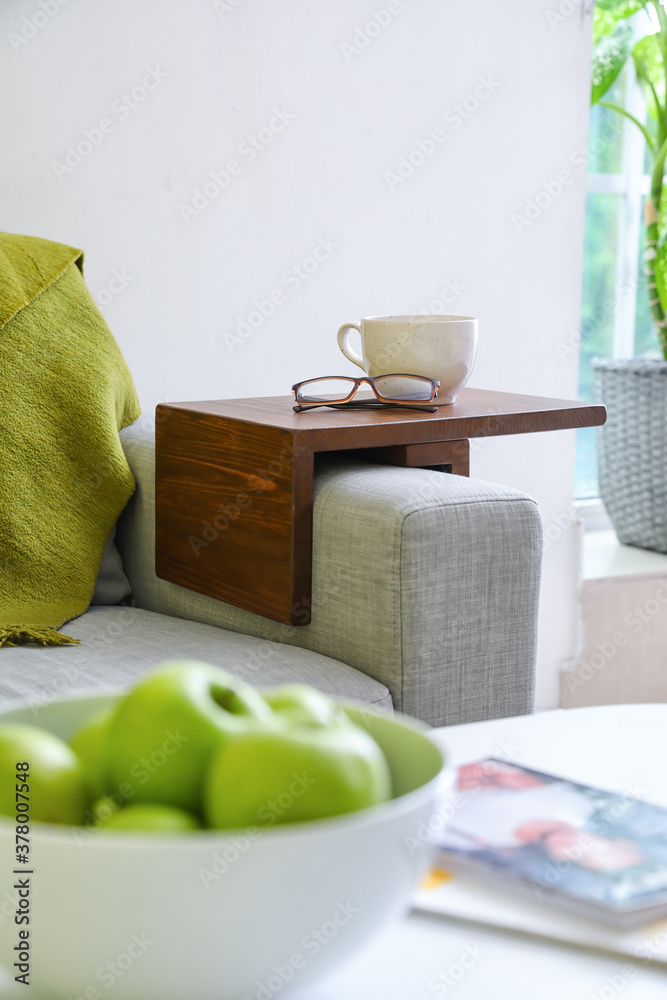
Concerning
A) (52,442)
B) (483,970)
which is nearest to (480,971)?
(483,970)

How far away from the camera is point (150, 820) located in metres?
0.40

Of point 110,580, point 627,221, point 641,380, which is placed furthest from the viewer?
point 627,221

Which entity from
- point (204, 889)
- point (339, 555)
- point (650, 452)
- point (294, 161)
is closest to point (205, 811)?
point (204, 889)

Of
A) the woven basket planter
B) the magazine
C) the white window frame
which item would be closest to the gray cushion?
the magazine

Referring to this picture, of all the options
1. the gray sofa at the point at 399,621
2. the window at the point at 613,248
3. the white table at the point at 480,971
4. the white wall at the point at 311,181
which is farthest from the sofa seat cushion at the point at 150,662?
the window at the point at 613,248

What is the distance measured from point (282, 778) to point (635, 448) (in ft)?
7.19

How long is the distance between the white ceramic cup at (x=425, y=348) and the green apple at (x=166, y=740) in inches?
Answer: 38.0

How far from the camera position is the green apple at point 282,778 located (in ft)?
1.29

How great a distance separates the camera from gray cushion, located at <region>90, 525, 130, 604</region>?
57.8 inches

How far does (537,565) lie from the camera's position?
1.21m

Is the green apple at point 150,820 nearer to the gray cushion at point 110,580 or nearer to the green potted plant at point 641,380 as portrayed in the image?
the gray cushion at point 110,580

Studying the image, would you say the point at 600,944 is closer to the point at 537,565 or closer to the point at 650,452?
the point at 537,565

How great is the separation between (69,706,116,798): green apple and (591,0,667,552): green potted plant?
6.98 feet

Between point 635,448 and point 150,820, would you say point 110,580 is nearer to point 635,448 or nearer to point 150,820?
point 150,820
